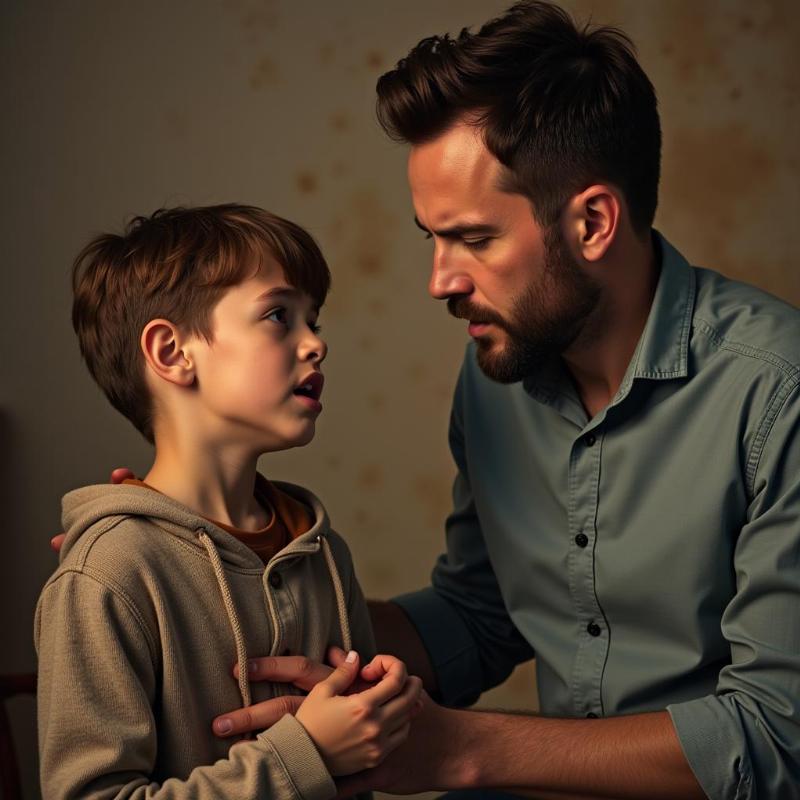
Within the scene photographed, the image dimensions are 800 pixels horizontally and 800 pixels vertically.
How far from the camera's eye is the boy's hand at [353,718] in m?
1.30

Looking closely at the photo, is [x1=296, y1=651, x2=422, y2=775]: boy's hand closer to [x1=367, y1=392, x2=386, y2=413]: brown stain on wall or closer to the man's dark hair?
the man's dark hair

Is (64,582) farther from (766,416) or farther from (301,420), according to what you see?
(766,416)

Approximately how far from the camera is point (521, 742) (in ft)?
5.20

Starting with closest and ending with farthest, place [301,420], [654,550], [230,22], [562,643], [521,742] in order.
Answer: [301,420] → [521,742] → [654,550] → [562,643] → [230,22]

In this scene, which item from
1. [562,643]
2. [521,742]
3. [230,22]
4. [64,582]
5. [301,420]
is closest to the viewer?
[64,582]

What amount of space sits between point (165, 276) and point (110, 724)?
54 centimetres

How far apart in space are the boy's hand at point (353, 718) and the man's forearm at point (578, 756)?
0.22m

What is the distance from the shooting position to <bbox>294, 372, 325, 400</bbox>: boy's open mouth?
1.47m

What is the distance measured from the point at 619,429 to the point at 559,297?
0.71 feet

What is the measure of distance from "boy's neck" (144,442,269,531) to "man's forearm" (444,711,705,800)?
0.40m

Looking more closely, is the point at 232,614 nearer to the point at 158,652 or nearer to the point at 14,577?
the point at 158,652

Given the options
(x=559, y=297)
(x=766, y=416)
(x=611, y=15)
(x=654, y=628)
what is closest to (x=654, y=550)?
(x=654, y=628)

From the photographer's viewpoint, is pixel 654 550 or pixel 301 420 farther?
pixel 654 550

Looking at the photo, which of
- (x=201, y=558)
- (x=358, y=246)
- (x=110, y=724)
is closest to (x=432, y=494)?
(x=358, y=246)
